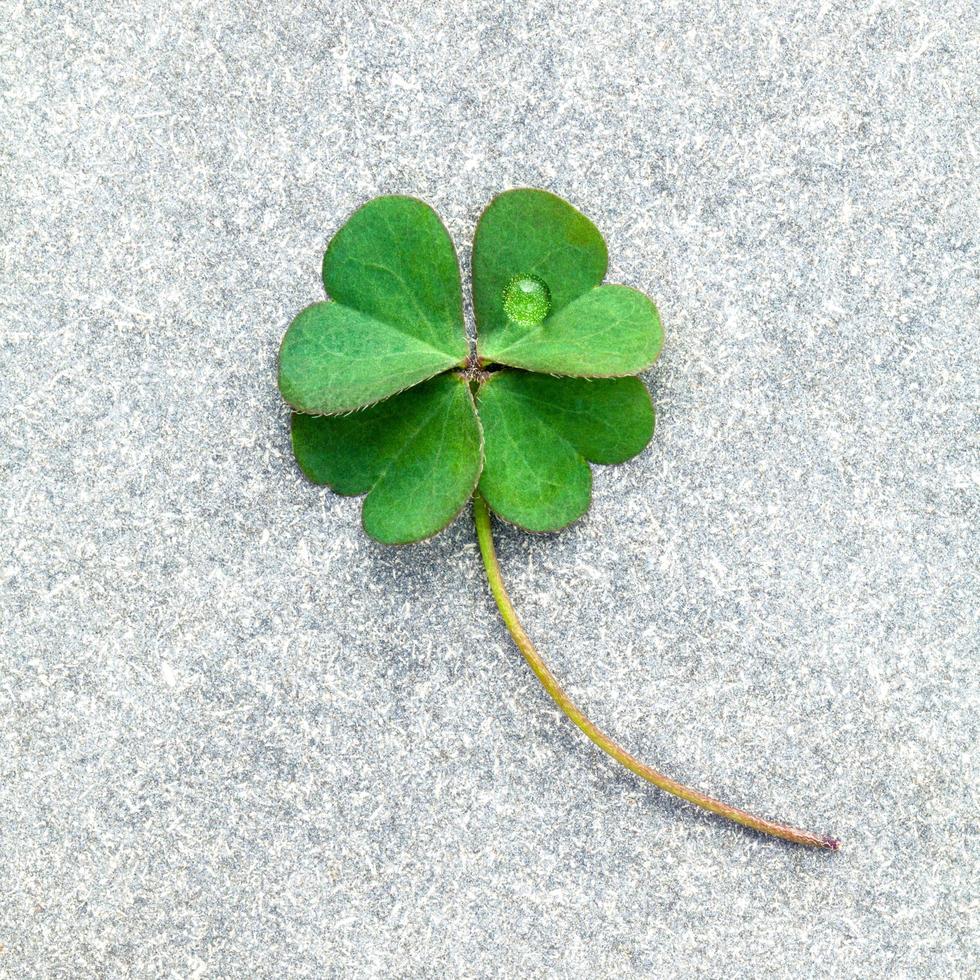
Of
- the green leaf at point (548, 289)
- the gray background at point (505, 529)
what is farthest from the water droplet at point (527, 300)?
the gray background at point (505, 529)

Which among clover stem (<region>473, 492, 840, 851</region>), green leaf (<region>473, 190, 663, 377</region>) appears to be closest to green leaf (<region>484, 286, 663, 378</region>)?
green leaf (<region>473, 190, 663, 377</region>)

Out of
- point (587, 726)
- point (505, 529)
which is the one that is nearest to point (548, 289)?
point (505, 529)

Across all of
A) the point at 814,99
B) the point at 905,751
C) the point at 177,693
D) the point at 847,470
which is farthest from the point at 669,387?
the point at 177,693

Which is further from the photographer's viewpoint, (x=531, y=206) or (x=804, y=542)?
(x=804, y=542)

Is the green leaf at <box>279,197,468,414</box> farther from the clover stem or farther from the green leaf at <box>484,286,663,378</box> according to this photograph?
the clover stem

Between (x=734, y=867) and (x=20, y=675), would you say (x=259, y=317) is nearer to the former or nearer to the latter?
(x=20, y=675)
